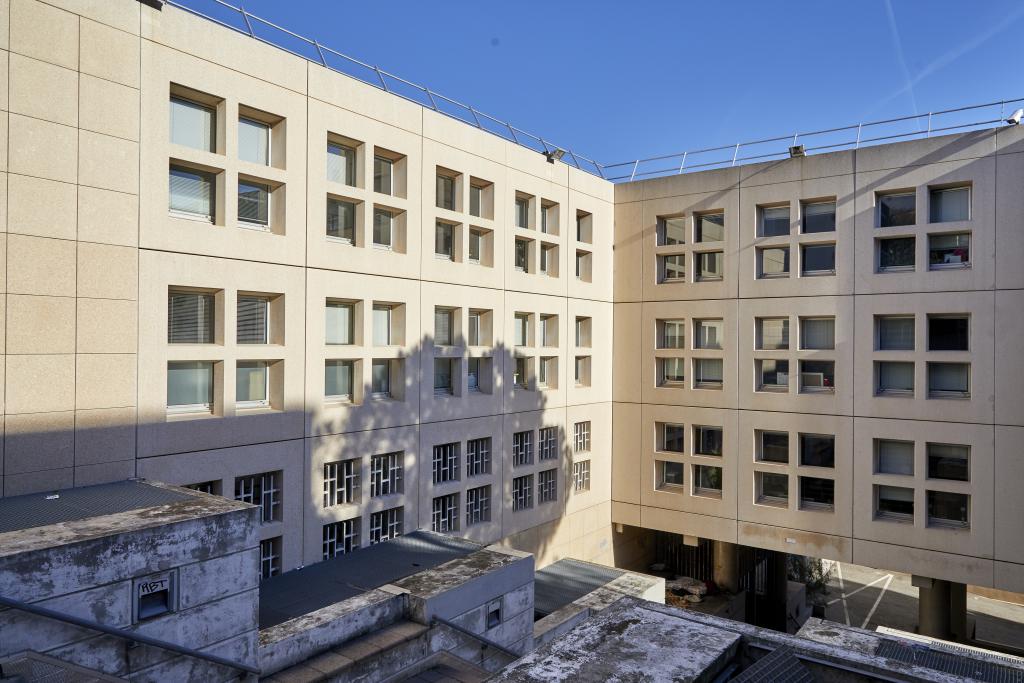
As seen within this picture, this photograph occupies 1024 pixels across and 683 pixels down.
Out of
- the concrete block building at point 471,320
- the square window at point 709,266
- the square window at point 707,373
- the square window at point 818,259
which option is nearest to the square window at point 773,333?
the concrete block building at point 471,320

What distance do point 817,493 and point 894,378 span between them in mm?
3995

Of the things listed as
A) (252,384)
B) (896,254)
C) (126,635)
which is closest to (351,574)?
(252,384)

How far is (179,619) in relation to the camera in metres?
8.41

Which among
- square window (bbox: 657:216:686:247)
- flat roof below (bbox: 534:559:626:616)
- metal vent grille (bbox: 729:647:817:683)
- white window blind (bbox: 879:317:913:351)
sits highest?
square window (bbox: 657:216:686:247)

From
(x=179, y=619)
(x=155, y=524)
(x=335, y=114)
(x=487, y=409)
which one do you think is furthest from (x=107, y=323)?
(x=487, y=409)

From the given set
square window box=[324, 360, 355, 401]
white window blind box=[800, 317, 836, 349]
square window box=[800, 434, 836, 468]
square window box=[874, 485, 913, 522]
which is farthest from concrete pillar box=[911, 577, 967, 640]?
square window box=[324, 360, 355, 401]

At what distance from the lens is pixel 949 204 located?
19375mm

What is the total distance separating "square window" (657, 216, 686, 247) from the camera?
76.9ft

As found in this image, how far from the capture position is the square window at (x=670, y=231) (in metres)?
23.4

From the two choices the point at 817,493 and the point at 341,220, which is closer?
the point at 341,220

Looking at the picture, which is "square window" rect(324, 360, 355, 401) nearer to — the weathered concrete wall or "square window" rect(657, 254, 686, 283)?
the weathered concrete wall

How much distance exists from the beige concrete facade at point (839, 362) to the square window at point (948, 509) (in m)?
0.05

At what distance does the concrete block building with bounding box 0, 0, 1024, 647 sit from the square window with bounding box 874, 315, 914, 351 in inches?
3.1

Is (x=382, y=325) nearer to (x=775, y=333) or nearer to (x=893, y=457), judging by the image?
(x=775, y=333)
